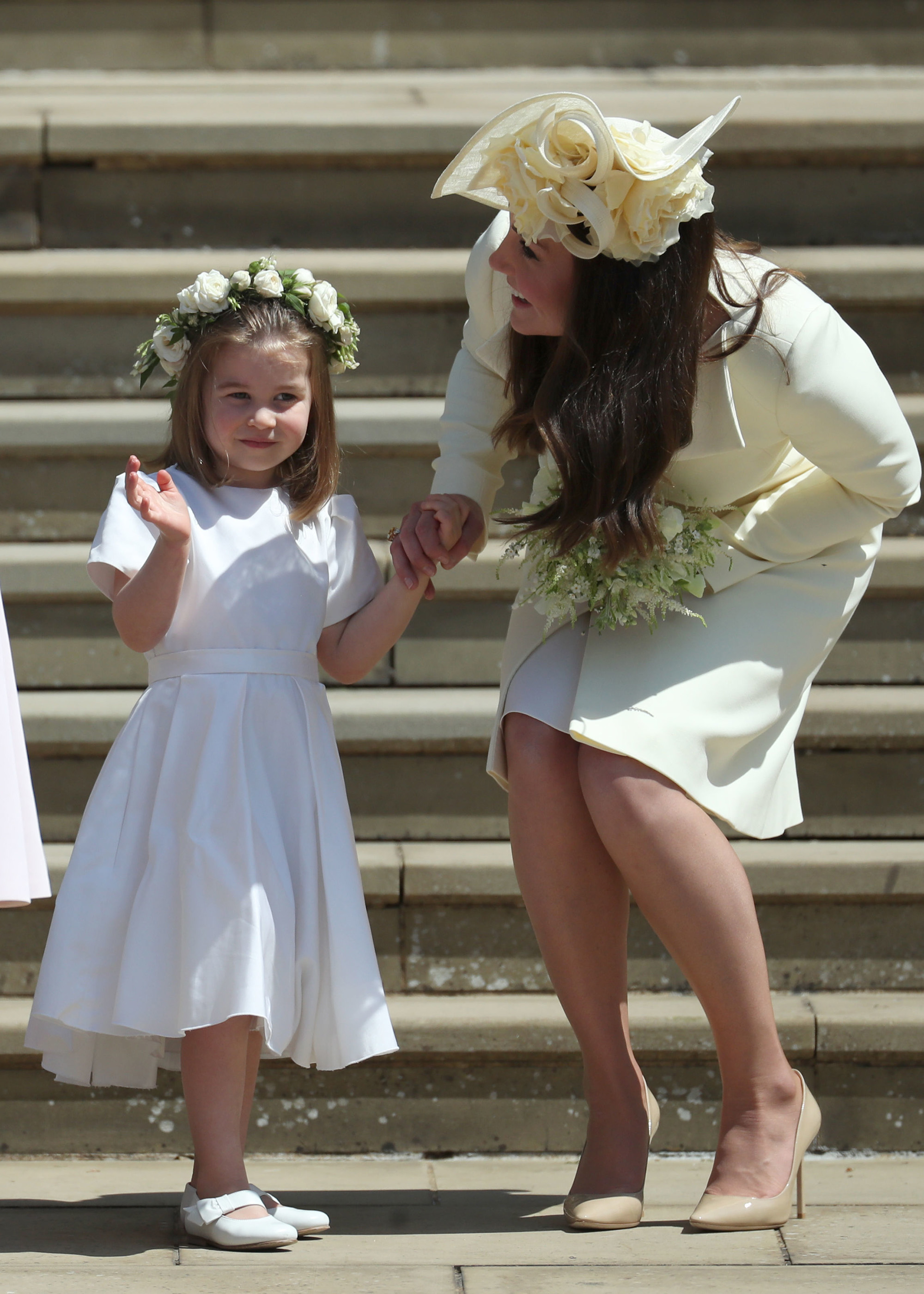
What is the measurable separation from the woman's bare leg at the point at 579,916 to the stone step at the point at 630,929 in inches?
21.5

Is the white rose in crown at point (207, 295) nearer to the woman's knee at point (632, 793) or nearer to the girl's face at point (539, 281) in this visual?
the girl's face at point (539, 281)

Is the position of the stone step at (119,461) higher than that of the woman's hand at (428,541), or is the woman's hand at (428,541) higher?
the stone step at (119,461)

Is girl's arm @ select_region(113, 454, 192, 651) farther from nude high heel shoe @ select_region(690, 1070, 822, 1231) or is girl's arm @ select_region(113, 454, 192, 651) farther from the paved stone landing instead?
nude high heel shoe @ select_region(690, 1070, 822, 1231)

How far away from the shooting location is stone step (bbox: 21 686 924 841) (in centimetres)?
280

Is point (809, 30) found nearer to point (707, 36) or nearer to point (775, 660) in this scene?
point (707, 36)

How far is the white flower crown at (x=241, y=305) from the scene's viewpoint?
7.28 feet

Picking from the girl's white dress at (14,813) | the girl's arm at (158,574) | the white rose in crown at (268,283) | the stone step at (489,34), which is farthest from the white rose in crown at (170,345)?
the stone step at (489,34)

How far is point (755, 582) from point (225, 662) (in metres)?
0.78

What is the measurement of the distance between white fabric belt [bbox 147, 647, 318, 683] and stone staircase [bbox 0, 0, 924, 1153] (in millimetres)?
629

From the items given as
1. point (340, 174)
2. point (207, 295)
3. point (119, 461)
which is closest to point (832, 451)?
point (207, 295)

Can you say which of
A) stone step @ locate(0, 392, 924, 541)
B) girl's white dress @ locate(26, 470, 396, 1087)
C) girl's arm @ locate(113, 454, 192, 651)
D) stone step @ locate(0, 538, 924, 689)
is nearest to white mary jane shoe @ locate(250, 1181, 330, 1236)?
girl's white dress @ locate(26, 470, 396, 1087)

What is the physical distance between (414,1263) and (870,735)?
1395 millimetres

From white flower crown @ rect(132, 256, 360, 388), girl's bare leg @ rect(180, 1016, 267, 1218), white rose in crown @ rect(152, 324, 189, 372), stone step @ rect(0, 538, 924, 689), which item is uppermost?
white flower crown @ rect(132, 256, 360, 388)

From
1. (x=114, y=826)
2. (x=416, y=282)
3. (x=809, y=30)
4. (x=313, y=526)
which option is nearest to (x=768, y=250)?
(x=416, y=282)
